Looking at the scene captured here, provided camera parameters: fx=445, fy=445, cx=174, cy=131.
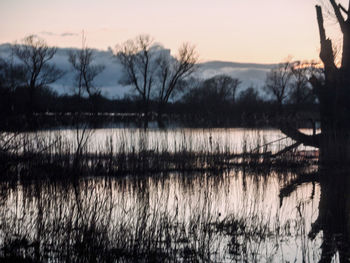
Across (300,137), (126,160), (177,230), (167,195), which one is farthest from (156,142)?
(177,230)

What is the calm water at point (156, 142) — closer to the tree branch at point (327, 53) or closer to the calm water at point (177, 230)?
the calm water at point (177, 230)

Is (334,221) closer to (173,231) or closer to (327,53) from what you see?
(173,231)

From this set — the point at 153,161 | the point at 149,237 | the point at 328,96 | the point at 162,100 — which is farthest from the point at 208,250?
the point at 162,100

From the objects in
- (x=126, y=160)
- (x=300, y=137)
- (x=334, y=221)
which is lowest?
(x=334, y=221)

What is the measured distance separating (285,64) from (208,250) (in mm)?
71854

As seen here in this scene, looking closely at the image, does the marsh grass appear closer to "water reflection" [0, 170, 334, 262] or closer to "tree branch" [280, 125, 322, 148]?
"tree branch" [280, 125, 322, 148]

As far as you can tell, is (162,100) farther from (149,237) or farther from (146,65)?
(149,237)

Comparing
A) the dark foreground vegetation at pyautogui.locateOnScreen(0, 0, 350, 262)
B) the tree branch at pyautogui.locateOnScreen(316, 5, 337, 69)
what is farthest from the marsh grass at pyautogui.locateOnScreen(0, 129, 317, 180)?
the tree branch at pyautogui.locateOnScreen(316, 5, 337, 69)

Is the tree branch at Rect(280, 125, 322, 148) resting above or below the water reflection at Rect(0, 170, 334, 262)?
above

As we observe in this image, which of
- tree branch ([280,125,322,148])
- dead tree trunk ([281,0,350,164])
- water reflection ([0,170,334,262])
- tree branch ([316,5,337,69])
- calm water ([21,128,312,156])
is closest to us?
water reflection ([0,170,334,262])

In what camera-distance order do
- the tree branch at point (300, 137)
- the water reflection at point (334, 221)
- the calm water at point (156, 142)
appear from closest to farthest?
the water reflection at point (334, 221)
the calm water at point (156, 142)
the tree branch at point (300, 137)

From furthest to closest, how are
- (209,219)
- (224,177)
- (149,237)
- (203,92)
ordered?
1. (203,92)
2. (224,177)
3. (209,219)
4. (149,237)

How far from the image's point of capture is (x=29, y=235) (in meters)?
5.53

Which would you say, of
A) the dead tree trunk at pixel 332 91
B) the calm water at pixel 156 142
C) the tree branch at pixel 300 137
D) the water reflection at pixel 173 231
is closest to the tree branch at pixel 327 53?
the dead tree trunk at pixel 332 91
